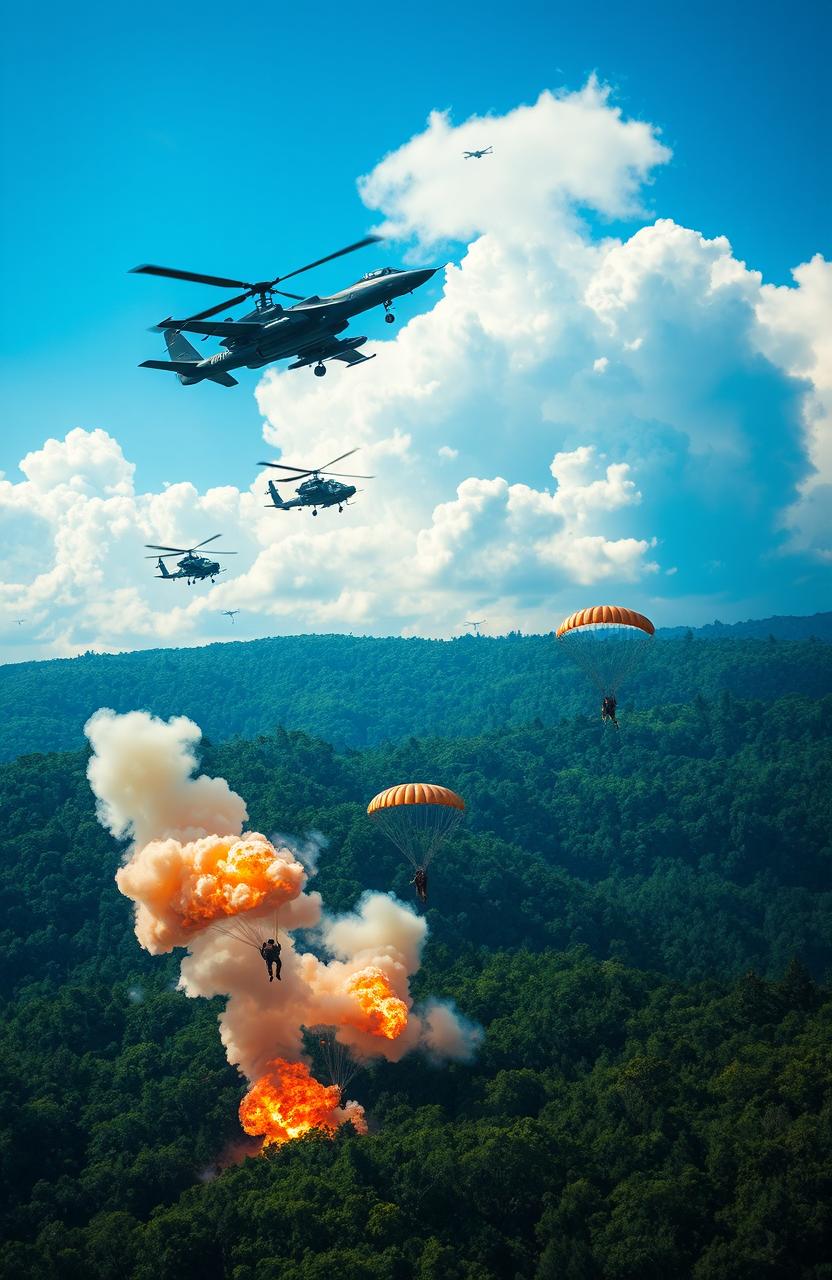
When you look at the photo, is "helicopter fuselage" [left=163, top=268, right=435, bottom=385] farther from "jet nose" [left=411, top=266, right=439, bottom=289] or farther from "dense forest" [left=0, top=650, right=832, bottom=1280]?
"dense forest" [left=0, top=650, right=832, bottom=1280]

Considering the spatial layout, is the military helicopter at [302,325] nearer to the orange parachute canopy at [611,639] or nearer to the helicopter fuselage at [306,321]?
the helicopter fuselage at [306,321]

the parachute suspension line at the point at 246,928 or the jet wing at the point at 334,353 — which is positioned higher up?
the jet wing at the point at 334,353

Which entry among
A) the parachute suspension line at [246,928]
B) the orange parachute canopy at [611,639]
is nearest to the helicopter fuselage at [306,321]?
the orange parachute canopy at [611,639]

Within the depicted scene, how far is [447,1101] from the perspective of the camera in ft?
284

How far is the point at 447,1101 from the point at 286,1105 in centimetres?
1387

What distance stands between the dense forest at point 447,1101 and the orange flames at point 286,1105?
136 inches

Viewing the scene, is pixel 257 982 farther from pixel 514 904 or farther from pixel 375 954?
pixel 514 904

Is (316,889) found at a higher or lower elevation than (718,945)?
higher

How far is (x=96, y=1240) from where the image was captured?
63.5m

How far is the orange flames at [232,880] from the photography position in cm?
7006

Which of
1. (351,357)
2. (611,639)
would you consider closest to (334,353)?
(351,357)

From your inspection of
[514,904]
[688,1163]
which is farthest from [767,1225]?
[514,904]

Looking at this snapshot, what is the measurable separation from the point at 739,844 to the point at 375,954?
116 meters

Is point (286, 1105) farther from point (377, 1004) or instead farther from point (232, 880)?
point (232, 880)
